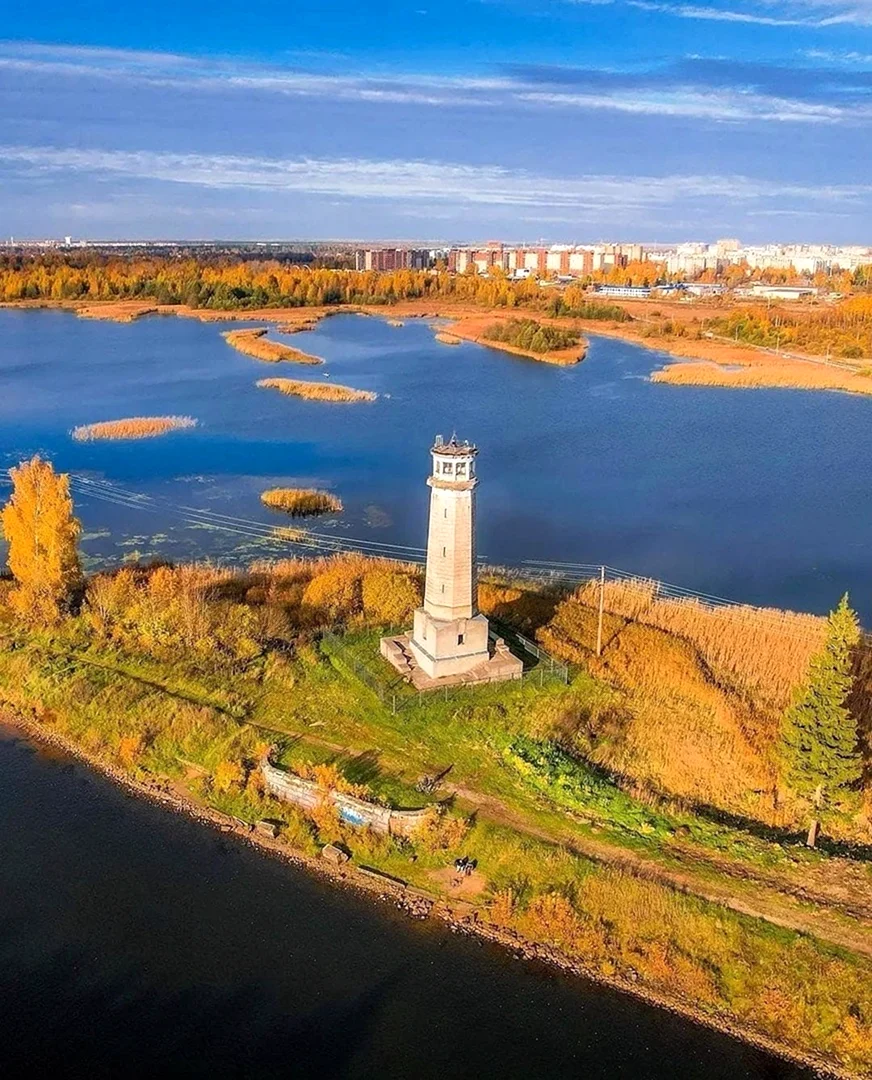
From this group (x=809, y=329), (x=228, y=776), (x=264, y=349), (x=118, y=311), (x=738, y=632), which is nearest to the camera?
(x=228, y=776)

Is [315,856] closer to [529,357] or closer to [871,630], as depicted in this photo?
[871,630]

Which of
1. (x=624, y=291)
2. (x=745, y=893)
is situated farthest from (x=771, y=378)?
(x=624, y=291)

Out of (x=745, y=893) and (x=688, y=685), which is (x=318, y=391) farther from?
(x=745, y=893)

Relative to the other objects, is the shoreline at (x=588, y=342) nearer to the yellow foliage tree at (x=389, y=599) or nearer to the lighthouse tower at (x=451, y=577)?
the yellow foliage tree at (x=389, y=599)

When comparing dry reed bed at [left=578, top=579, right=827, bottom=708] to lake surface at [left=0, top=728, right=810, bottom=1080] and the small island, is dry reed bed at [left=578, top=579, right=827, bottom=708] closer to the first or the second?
lake surface at [left=0, top=728, right=810, bottom=1080]

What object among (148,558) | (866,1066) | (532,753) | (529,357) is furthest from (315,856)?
(529,357)
